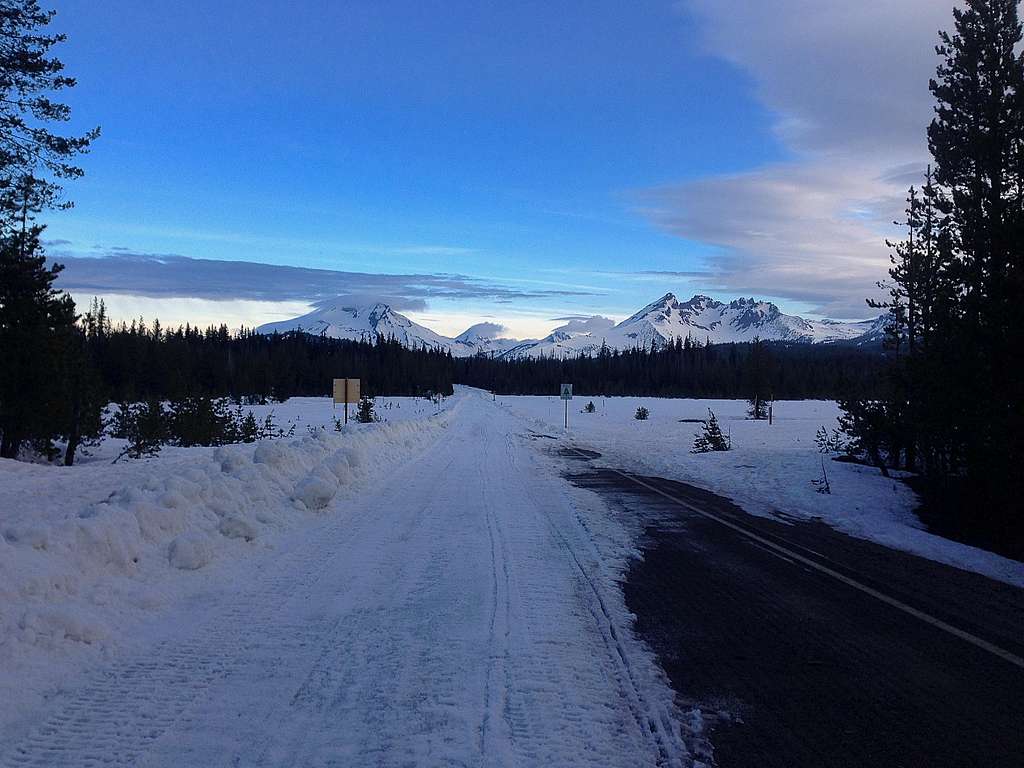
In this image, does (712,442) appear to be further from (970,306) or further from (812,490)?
(970,306)

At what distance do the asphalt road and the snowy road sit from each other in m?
0.44

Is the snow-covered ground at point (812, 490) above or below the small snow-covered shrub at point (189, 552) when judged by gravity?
below

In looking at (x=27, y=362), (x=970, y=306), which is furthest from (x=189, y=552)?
(x=27, y=362)

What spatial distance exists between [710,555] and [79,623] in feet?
22.5

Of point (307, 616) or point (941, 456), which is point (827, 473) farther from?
point (307, 616)

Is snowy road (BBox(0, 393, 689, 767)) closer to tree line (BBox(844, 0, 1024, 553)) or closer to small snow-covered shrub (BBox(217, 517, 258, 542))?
small snow-covered shrub (BBox(217, 517, 258, 542))

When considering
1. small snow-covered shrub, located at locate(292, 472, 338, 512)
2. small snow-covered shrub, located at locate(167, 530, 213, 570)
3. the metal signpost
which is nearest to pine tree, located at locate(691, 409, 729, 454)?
the metal signpost

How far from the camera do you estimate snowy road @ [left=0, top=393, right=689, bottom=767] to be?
3725mm

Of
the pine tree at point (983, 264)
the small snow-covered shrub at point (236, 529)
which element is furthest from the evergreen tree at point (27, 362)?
the pine tree at point (983, 264)

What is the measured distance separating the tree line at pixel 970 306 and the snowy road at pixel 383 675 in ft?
23.5

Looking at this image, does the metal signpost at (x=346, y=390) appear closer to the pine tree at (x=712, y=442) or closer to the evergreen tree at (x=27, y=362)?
the evergreen tree at (x=27, y=362)

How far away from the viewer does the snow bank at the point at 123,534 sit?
511 centimetres

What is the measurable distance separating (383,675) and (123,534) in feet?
12.1

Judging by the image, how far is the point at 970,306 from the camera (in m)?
11.5
